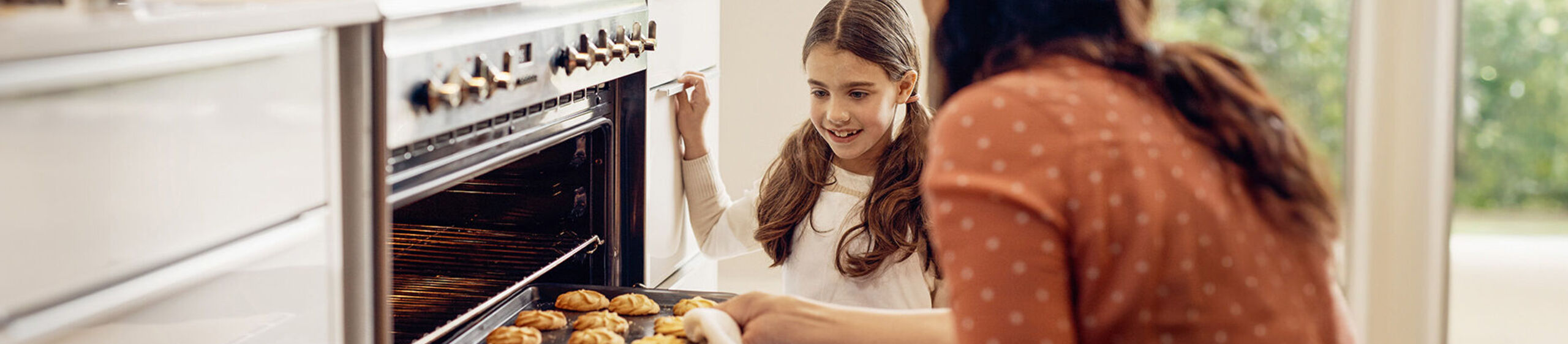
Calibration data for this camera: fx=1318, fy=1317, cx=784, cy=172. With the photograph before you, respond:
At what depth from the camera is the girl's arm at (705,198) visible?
1926 mm

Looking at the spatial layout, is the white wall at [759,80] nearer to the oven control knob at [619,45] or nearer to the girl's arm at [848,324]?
the oven control knob at [619,45]

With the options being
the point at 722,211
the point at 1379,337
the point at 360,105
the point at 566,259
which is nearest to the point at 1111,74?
the point at 360,105

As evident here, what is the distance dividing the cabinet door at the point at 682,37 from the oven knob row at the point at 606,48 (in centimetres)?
2

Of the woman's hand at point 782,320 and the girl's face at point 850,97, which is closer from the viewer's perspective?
the woman's hand at point 782,320

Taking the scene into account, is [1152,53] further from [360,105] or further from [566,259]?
[566,259]

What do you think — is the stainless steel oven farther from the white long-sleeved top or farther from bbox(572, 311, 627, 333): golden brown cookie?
the white long-sleeved top

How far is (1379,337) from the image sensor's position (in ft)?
9.46

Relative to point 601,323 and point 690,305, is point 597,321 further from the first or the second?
point 690,305

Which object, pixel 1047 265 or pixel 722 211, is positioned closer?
pixel 1047 265

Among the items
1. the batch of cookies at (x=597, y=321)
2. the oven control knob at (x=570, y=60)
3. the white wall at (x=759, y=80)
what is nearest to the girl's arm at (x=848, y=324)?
the batch of cookies at (x=597, y=321)

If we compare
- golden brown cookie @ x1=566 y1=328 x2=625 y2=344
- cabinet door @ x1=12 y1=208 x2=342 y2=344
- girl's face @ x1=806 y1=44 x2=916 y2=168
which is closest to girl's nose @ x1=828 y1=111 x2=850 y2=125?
A: girl's face @ x1=806 y1=44 x2=916 y2=168

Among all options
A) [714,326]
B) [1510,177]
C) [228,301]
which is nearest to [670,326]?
[714,326]

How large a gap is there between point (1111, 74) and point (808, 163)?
1180mm

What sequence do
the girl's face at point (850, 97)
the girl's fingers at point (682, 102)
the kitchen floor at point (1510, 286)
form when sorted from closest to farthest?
the girl's face at point (850, 97)
the girl's fingers at point (682, 102)
the kitchen floor at point (1510, 286)
